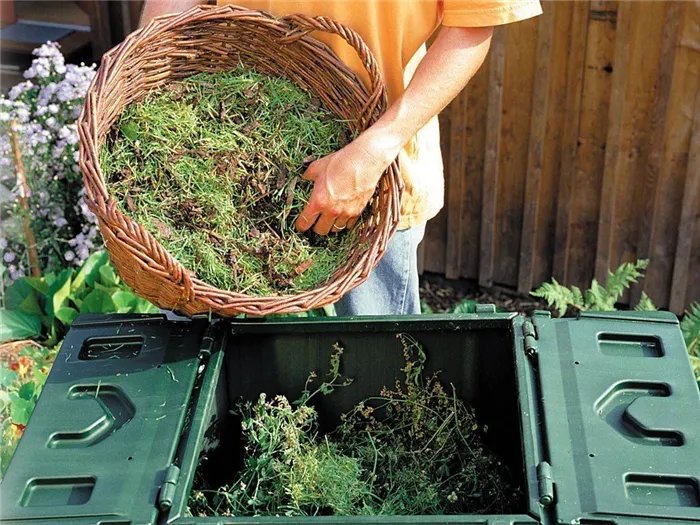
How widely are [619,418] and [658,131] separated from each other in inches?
87.0

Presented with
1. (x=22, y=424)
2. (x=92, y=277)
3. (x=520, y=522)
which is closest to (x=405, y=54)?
(x=520, y=522)

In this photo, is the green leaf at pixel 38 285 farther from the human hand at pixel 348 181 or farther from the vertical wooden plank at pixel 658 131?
the vertical wooden plank at pixel 658 131

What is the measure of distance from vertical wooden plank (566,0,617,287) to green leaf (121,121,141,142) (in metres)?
2.19

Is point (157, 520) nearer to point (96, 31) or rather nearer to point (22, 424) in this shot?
point (22, 424)

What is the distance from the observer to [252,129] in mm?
2207

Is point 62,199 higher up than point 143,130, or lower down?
higher up

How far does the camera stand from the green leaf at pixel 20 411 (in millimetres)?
2766

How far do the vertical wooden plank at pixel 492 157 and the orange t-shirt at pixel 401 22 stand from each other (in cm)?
160

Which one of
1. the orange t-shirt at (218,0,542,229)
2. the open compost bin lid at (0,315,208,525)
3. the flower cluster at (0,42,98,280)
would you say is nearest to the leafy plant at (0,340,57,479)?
the flower cluster at (0,42,98,280)

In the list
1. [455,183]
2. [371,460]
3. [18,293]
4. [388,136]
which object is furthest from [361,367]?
[455,183]

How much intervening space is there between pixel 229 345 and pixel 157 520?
22.0 inches

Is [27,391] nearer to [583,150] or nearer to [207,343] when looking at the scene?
[207,343]

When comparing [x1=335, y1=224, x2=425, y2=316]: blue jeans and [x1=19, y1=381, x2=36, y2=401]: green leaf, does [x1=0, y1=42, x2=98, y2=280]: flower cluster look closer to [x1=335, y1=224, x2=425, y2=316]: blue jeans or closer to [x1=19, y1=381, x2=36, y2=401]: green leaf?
[x1=19, y1=381, x2=36, y2=401]: green leaf

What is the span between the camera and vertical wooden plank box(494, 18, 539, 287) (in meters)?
3.79
